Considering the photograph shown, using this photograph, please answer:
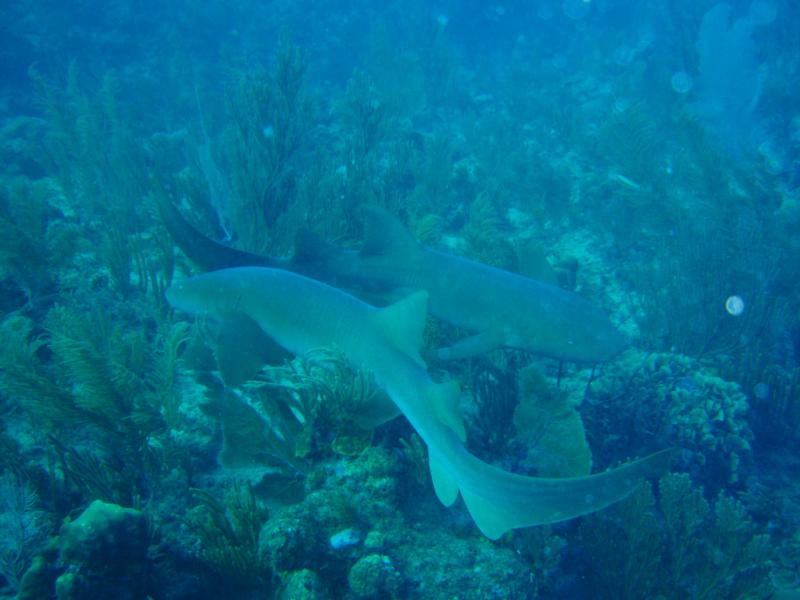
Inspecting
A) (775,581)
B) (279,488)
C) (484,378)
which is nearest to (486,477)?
(279,488)

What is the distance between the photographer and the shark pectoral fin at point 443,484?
8.71ft

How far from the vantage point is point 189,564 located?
2.87 m

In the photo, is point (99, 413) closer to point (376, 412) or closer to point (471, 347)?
point (376, 412)

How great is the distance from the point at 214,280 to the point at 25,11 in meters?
21.1

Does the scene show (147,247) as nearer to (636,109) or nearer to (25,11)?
(636,109)

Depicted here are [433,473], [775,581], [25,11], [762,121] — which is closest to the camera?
[433,473]

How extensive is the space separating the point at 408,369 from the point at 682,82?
58.5 ft

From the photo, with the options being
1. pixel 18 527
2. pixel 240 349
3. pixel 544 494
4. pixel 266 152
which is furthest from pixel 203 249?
pixel 544 494

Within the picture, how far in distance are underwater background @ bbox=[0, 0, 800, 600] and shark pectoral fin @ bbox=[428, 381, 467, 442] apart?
1.73ft

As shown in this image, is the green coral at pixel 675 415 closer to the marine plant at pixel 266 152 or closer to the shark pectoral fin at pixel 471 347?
the shark pectoral fin at pixel 471 347

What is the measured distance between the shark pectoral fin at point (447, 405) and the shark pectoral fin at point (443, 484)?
0.21 m

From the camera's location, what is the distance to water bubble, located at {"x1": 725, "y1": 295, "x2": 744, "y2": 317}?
6426mm

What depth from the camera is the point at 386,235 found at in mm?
4945

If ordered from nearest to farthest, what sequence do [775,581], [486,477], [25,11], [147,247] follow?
[486,477] → [775,581] → [147,247] → [25,11]
